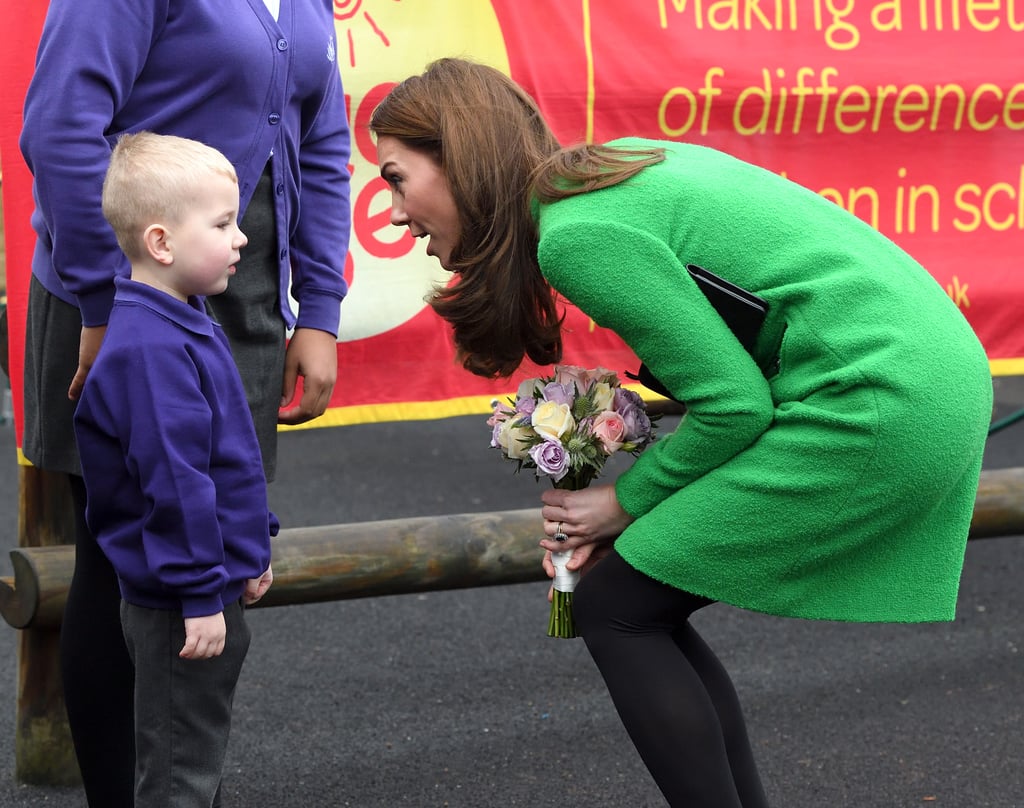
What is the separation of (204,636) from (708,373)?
823 mm

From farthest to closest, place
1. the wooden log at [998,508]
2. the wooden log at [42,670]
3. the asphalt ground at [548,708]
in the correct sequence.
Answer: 1. the wooden log at [998,508]
2. the asphalt ground at [548,708]
3. the wooden log at [42,670]

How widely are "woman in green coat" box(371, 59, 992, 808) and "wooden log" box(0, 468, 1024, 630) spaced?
953 mm

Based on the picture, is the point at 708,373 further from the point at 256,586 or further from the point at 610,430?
the point at 256,586

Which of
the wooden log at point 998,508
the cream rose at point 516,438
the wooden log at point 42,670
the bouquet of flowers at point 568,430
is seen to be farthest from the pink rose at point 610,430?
the wooden log at point 998,508

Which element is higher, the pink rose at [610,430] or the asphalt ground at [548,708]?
the pink rose at [610,430]

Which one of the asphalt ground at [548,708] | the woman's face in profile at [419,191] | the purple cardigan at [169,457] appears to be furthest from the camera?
the asphalt ground at [548,708]

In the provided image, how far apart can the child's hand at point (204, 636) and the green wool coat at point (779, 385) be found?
624 millimetres

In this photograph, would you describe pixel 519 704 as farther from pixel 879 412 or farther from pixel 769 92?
pixel 879 412

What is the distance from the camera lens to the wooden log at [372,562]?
2.96 m

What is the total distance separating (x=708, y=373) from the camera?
2100 millimetres

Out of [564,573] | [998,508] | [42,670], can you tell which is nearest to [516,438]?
[564,573]

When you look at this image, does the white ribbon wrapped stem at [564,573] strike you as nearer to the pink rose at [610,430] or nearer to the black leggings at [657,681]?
the black leggings at [657,681]

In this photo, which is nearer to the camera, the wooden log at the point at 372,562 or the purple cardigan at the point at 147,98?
the purple cardigan at the point at 147,98

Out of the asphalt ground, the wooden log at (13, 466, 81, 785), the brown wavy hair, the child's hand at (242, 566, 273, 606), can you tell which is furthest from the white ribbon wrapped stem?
the wooden log at (13, 466, 81, 785)
